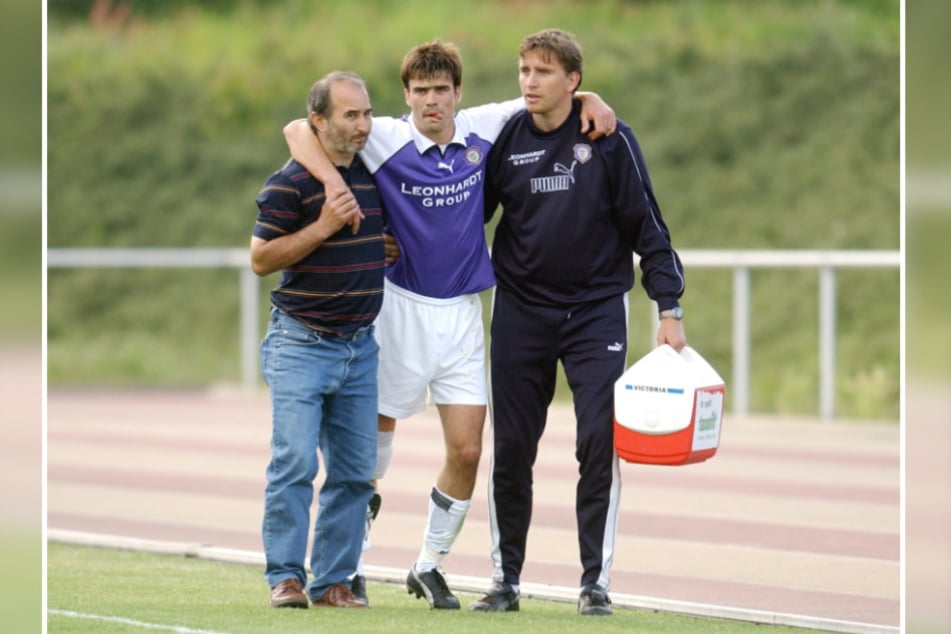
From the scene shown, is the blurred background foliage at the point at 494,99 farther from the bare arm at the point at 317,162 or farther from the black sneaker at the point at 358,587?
the bare arm at the point at 317,162

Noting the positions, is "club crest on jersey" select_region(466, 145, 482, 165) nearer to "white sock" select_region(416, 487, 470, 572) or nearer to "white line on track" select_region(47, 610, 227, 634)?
"white sock" select_region(416, 487, 470, 572)

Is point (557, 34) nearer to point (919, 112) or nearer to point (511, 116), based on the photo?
point (511, 116)

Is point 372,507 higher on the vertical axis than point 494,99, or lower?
lower

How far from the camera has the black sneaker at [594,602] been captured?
6230mm

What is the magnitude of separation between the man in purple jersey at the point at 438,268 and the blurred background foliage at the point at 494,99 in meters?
9.46

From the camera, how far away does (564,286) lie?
6.31 m

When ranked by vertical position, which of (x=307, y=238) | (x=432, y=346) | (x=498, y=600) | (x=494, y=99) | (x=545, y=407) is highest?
(x=494, y=99)

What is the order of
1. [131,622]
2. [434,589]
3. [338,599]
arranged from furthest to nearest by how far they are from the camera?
[434,589], [338,599], [131,622]

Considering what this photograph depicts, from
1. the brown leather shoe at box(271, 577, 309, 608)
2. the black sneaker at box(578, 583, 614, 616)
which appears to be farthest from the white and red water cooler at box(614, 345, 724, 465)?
the brown leather shoe at box(271, 577, 309, 608)

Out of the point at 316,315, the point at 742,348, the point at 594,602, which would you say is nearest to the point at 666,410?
the point at 594,602

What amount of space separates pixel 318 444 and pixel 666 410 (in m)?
1.34

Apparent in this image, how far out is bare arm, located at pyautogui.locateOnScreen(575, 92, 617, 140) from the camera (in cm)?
626

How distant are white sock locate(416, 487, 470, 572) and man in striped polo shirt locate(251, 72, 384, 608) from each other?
41 cm

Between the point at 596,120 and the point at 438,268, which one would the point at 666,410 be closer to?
the point at 438,268
